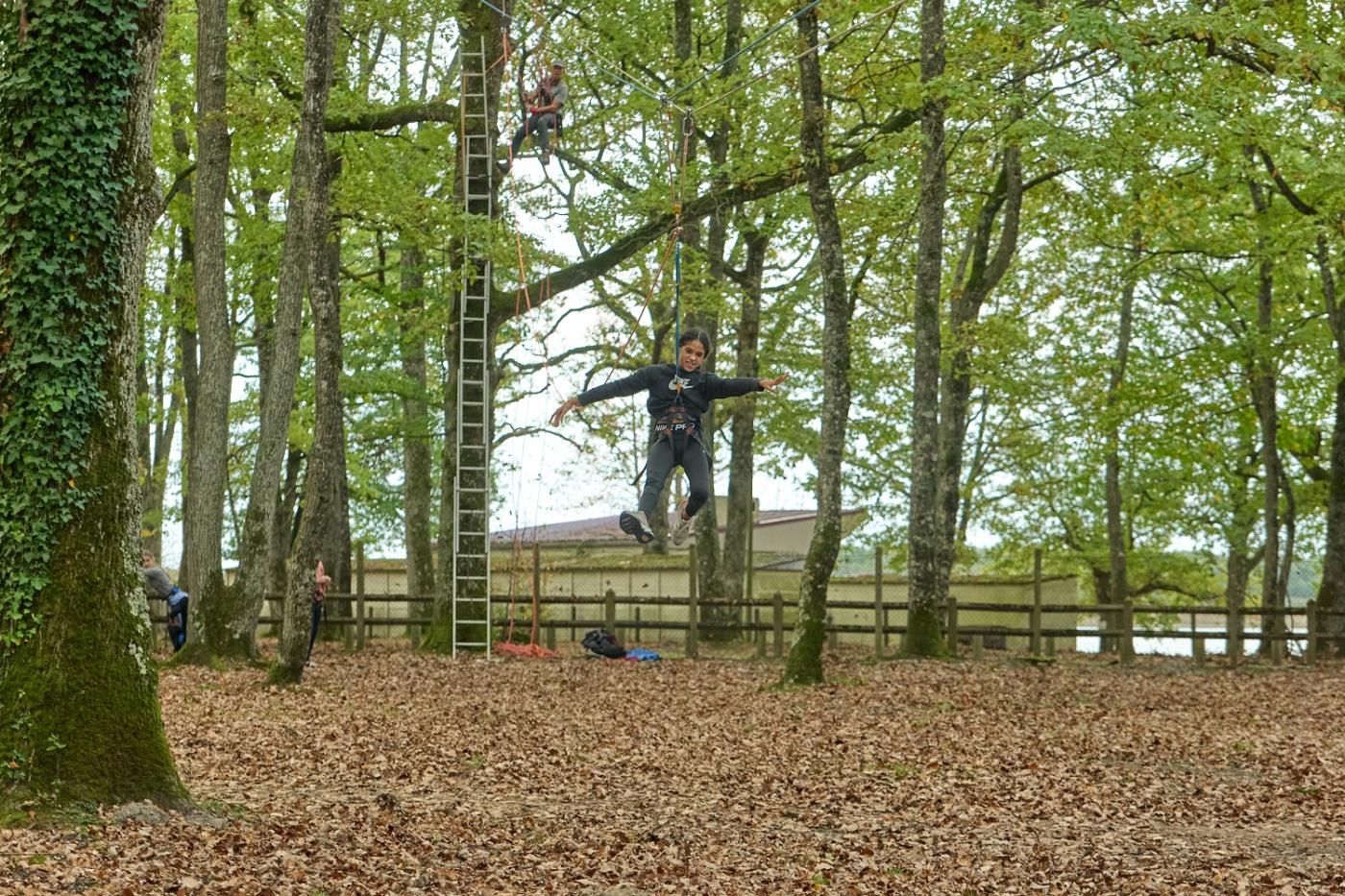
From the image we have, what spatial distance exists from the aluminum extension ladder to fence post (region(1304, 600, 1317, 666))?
41.7ft

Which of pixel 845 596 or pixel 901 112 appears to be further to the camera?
pixel 845 596

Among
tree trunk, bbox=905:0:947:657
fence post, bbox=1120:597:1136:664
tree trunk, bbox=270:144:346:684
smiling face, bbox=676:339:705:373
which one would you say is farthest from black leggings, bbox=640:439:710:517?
fence post, bbox=1120:597:1136:664

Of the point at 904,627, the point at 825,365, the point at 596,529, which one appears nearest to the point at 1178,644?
the point at 596,529

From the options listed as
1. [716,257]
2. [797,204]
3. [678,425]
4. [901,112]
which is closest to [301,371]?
[716,257]

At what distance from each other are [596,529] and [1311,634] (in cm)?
2559

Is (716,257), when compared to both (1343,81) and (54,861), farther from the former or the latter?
(54,861)

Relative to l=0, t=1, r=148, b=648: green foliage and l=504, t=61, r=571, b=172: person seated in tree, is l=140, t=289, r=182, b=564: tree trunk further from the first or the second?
l=0, t=1, r=148, b=648: green foliage

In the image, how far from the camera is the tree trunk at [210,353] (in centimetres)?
1695

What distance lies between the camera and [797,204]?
71.1ft

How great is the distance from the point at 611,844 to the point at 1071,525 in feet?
101

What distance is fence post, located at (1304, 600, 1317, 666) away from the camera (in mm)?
22547

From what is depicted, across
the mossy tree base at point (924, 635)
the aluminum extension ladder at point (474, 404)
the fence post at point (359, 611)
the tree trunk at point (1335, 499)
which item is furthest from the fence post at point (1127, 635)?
the fence post at point (359, 611)

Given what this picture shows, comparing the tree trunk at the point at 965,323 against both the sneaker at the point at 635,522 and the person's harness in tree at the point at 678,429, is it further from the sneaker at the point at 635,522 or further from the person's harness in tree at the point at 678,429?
the sneaker at the point at 635,522

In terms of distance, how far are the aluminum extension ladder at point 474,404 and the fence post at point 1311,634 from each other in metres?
12.7
